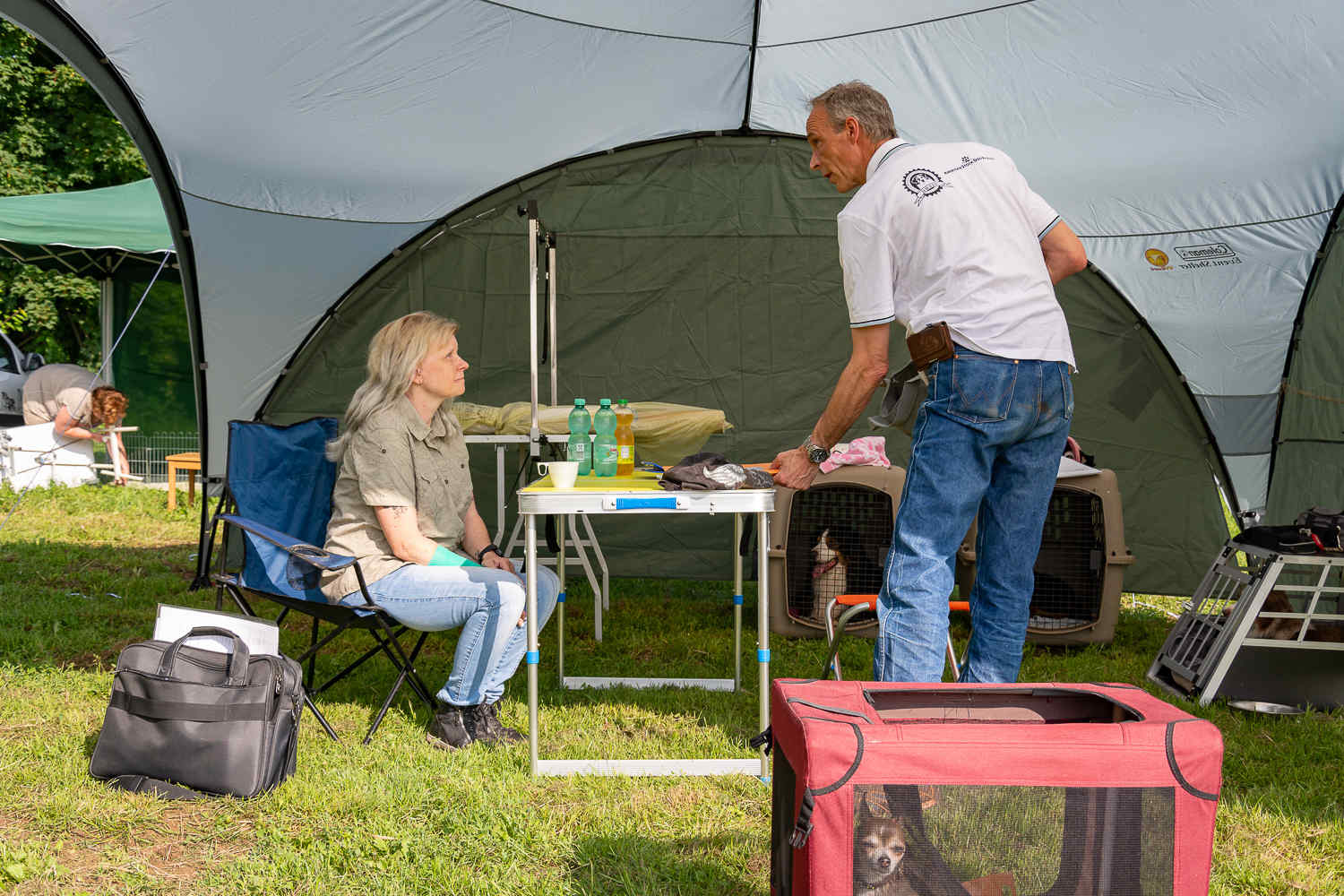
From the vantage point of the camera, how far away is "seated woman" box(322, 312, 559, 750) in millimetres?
2977

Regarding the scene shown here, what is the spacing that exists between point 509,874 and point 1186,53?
3.54 m

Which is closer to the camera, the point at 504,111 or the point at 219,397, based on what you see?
the point at 504,111

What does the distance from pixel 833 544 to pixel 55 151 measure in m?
13.6

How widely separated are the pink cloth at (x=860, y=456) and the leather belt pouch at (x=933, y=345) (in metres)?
2.12

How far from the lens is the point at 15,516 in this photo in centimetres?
729

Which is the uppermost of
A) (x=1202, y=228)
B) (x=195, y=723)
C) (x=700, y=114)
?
(x=700, y=114)

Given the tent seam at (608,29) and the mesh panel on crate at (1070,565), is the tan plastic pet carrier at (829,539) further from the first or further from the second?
the tent seam at (608,29)

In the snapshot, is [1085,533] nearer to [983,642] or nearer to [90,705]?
[983,642]

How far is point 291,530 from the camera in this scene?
11.8 feet

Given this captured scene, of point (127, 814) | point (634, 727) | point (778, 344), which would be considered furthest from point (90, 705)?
point (778, 344)

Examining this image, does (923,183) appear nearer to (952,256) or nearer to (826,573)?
(952,256)

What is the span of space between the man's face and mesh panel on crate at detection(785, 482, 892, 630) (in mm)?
2046

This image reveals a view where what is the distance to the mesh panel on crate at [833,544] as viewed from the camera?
4449mm

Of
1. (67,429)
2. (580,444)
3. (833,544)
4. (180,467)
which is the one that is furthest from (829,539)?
(67,429)
